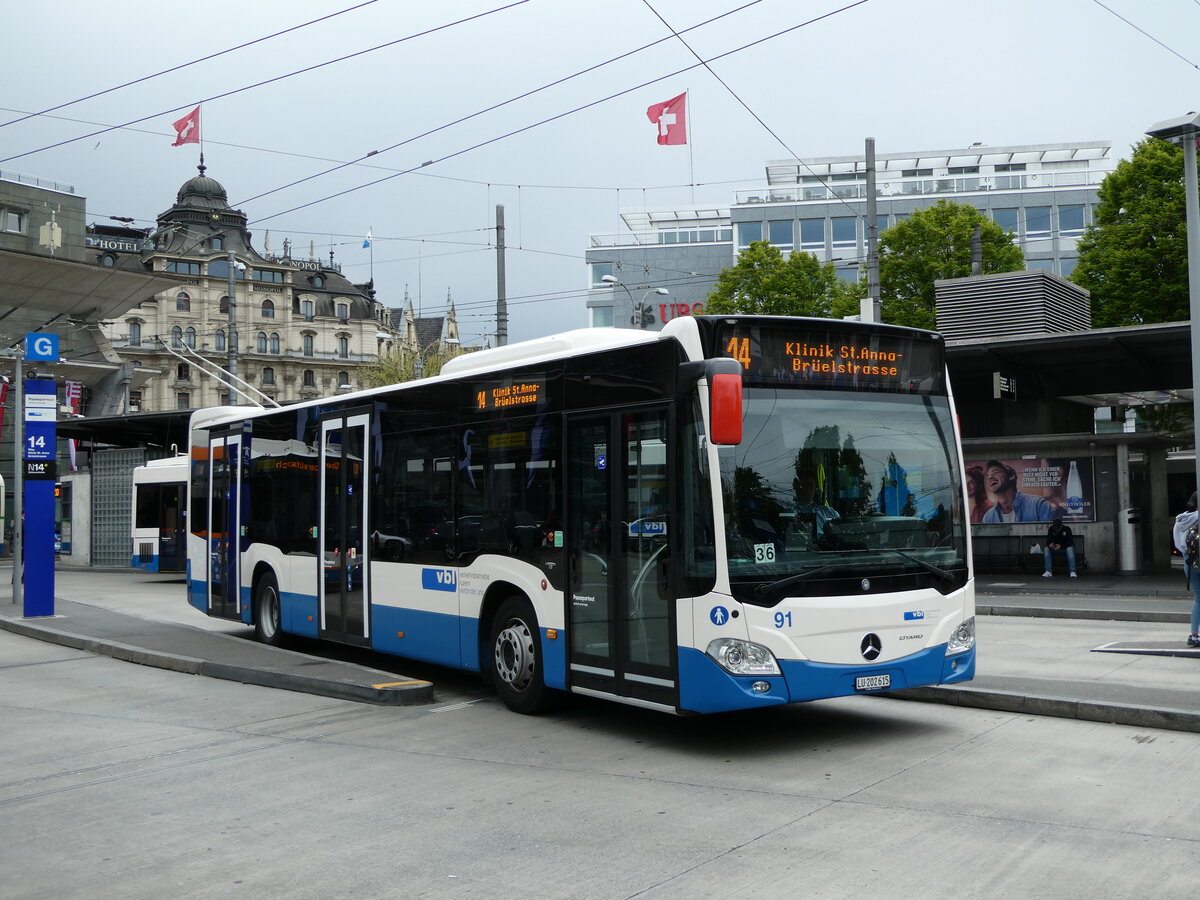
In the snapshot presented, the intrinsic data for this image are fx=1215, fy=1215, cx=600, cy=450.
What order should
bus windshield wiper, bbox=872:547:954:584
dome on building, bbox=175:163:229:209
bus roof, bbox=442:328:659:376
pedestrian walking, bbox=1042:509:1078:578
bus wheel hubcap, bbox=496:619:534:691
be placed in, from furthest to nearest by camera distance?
1. dome on building, bbox=175:163:229:209
2. pedestrian walking, bbox=1042:509:1078:578
3. bus wheel hubcap, bbox=496:619:534:691
4. bus roof, bbox=442:328:659:376
5. bus windshield wiper, bbox=872:547:954:584

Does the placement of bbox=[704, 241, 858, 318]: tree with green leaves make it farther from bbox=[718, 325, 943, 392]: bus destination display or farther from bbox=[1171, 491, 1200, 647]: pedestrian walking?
bbox=[718, 325, 943, 392]: bus destination display

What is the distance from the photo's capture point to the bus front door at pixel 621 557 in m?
8.33

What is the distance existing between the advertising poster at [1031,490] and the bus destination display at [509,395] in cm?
1676

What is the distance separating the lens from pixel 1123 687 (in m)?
10.3

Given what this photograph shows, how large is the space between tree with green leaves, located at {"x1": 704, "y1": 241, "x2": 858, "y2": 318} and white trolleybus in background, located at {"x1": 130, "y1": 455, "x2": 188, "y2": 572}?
77.3ft

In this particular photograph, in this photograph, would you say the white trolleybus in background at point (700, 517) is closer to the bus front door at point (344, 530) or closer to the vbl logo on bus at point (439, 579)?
the vbl logo on bus at point (439, 579)

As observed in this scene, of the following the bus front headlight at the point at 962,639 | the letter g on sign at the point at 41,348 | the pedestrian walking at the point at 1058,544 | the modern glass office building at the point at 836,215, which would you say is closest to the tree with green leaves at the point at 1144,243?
the pedestrian walking at the point at 1058,544

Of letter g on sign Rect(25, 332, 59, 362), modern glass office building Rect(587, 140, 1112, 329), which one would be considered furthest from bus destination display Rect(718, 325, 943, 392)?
modern glass office building Rect(587, 140, 1112, 329)

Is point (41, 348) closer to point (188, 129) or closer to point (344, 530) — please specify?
point (188, 129)

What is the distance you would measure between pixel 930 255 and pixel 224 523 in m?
34.0

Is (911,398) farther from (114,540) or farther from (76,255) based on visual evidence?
(76,255)

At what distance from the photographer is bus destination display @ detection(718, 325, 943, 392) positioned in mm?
8359

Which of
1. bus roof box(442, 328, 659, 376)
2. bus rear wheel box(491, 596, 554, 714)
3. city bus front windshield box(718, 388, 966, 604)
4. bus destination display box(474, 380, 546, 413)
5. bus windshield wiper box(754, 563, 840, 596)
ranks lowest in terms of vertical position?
bus rear wheel box(491, 596, 554, 714)

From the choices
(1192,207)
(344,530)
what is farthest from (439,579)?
(1192,207)
